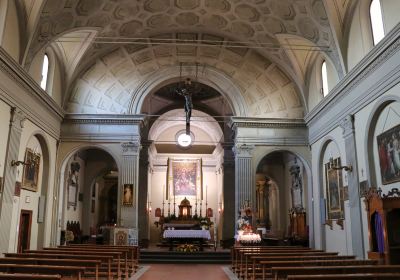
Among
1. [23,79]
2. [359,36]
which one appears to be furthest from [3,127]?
[359,36]

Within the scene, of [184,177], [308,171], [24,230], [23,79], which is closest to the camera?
[23,79]

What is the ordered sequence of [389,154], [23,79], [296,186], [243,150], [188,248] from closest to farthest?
[389,154] < [23,79] < [243,150] < [188,248] < [296,186]

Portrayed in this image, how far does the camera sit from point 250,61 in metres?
17.9

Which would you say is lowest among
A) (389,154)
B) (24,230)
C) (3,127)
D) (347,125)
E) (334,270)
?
(334,270)

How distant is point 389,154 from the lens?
10.2m

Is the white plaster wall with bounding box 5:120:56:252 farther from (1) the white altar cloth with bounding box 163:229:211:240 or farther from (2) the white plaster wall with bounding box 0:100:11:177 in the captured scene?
(1) the white altar cloth with bounding box 163:229:211:240

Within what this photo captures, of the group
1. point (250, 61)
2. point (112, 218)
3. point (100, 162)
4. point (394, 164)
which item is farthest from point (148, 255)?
point (112, 218)

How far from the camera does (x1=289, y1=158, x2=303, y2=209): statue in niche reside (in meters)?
19.3

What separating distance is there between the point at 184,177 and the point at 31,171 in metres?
13.9

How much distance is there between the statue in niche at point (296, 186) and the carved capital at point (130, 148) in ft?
25.7

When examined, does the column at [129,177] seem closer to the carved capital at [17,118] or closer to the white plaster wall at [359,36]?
the carved capital at [17,118]

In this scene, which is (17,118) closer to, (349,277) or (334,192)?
(349,277)

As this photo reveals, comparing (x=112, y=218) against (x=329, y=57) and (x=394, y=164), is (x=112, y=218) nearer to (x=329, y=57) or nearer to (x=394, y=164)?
(x=329, y=57)

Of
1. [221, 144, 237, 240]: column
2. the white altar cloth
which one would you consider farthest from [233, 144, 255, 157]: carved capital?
[221, 144, 237, 240]: column
